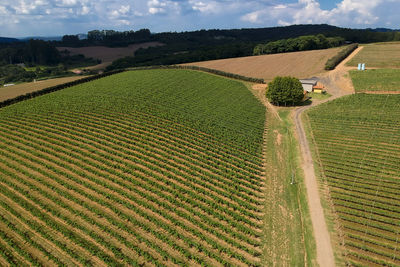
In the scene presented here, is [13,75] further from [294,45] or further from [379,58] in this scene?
[379,58]

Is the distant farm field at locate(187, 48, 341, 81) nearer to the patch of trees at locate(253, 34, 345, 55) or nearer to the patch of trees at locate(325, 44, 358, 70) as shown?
the patch of trees at locate(325, 44, 358, 70)

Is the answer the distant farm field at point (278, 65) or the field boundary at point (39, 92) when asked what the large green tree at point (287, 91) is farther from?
the field boundary at point (39, 92)

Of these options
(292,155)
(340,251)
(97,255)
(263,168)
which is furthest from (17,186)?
(292,155)

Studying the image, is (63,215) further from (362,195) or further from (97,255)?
(362,195)

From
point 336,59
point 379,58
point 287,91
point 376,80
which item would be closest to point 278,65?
point 336,59

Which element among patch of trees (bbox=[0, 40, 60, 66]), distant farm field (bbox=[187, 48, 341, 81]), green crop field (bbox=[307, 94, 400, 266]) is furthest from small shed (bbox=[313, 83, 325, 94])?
patch of trees (bbox=[0, 40, 60, 66])

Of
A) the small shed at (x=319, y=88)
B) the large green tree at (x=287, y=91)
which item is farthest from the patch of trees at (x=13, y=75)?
the small shed at (x=319, y=88)
